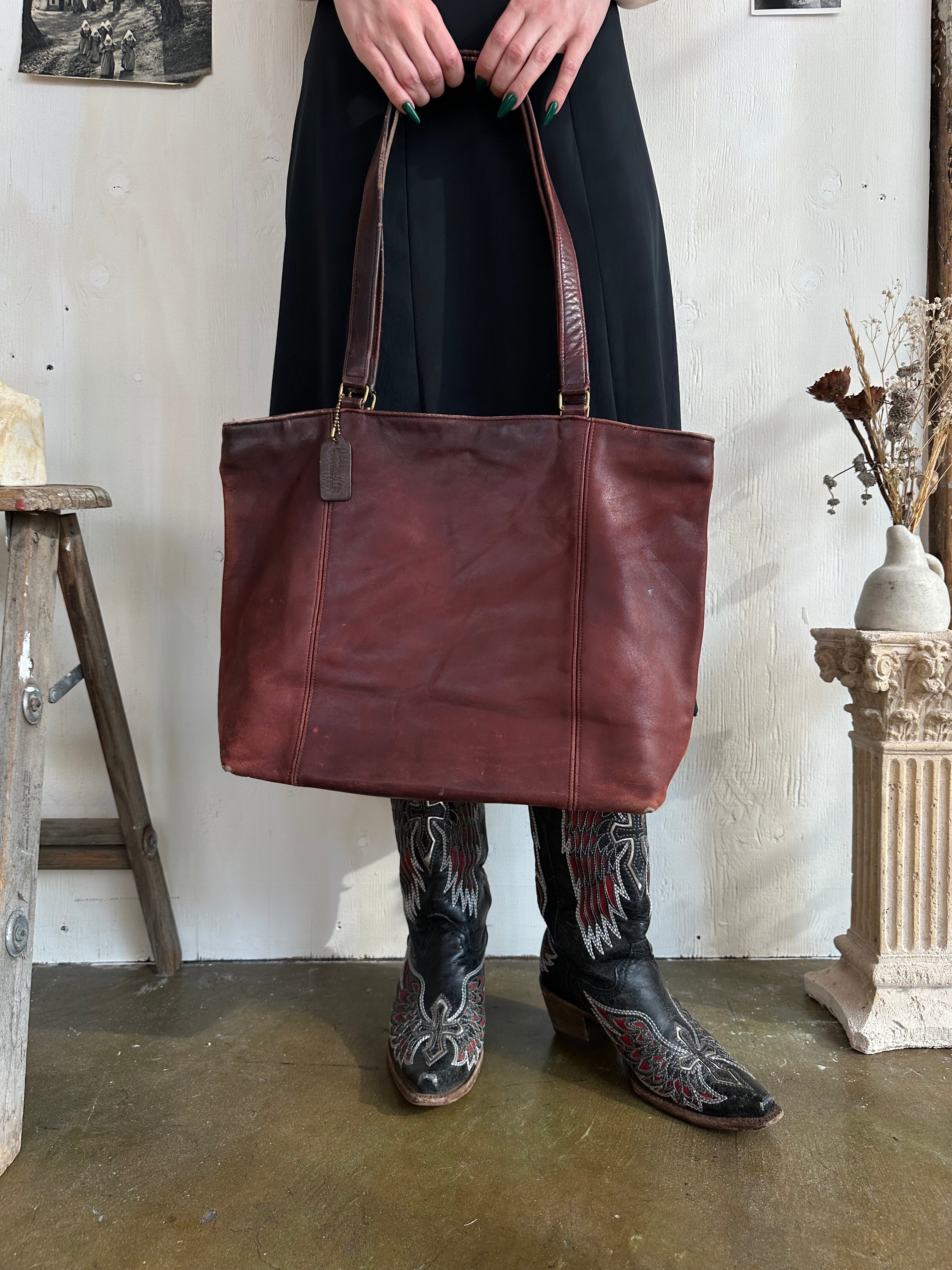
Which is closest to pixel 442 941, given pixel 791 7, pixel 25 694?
pixel 25 694

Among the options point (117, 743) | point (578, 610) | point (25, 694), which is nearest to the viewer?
point (578, 610)

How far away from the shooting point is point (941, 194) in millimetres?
1137

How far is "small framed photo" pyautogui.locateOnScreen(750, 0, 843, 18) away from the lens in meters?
→ 1.12

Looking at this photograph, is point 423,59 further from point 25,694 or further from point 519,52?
point 25,694

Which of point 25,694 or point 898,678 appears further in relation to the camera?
point 898,678

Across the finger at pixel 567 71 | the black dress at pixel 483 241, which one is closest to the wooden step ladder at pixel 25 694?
the black dress at pixel 483 241

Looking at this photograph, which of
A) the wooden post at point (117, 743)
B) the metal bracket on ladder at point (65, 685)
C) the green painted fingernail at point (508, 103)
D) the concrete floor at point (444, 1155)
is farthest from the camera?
the wooden post at point (117, 743)

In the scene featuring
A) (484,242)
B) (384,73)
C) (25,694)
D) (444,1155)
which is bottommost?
(444,1155)

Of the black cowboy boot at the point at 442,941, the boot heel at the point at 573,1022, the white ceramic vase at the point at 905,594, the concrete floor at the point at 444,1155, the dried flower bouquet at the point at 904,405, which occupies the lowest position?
the concrete floor at the point at 444,1155

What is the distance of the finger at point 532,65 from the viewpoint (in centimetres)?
76

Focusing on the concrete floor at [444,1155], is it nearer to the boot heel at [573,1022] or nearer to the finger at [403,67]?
the boot heel at [573,1022]

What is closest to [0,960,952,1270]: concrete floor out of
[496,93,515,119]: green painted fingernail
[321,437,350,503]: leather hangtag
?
[321,437,350,503]: leather hangtag

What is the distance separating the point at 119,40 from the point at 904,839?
1461 mm

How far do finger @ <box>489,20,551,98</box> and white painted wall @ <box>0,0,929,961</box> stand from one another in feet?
1.48
